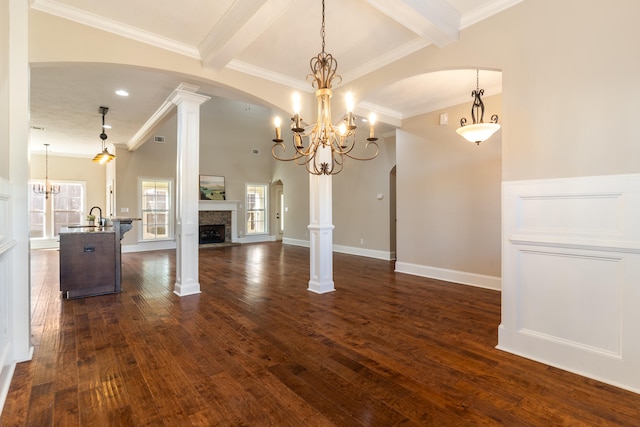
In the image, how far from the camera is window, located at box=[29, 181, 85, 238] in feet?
31.2

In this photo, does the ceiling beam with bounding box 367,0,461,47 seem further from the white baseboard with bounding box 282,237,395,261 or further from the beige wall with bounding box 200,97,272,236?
the beige wall with bounding box 200,97,272,236

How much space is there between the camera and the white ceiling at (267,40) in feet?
8.91

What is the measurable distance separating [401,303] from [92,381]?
3.20 metres

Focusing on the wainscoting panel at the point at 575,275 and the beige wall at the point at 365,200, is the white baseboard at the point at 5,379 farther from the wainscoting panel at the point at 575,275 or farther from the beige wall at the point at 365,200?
the beige wall at the point at 365,200

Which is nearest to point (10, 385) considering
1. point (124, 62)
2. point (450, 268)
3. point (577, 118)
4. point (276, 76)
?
point (124, 62)

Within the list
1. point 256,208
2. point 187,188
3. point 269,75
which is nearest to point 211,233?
point 256,208

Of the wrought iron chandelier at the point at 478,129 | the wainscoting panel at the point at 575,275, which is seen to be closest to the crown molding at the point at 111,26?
the wrought iron chandelier at the point at 478,129

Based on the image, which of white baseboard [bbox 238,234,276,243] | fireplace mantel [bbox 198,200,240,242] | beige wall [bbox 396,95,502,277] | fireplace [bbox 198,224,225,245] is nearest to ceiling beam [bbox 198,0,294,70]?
beige wall [bbox 396,95,502,277]

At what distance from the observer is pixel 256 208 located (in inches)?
443

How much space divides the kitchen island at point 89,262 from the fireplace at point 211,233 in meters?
5.65

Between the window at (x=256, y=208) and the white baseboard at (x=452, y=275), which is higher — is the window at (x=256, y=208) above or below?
above

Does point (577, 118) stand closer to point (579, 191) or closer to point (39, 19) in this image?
point (579, 191)

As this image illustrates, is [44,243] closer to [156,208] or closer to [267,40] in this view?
[156,208]

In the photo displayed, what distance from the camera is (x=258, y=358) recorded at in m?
2.51
